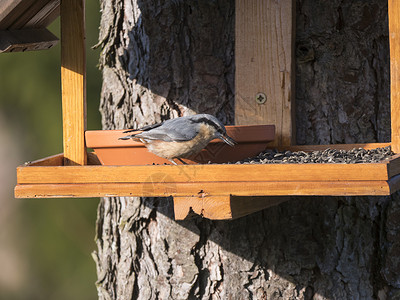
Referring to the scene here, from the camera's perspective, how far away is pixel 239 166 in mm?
1746

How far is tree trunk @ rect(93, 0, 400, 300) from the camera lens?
2.40 m

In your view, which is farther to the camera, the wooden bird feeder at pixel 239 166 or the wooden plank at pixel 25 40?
the wooden plank at pixel 25 40

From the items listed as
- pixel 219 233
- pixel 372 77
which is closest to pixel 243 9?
pixel 372 77

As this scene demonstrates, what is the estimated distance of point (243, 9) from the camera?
8.03 feet

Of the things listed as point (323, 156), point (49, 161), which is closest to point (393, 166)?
point (323, 156)

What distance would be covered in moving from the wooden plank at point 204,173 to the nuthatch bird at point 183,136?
195 millimetres

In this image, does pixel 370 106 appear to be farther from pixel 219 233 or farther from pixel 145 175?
pixel 145 175

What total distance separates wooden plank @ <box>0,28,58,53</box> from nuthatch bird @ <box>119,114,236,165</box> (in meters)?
0.46

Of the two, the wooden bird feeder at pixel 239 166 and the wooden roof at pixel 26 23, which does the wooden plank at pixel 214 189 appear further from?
the wooden roof at pixel 26 23

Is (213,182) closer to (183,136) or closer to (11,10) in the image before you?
(183,136)

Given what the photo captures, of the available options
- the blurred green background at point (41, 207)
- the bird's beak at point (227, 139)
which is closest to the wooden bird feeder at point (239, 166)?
the bird's beak at point (227, 139)

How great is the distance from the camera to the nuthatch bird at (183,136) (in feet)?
6.45

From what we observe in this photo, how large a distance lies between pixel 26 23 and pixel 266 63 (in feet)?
2.84

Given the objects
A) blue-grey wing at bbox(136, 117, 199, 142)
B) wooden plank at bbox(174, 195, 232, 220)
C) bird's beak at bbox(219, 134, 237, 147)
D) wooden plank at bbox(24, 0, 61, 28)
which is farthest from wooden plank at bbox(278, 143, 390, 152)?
wooden plank at bbox(24, 0, 61, 28)
